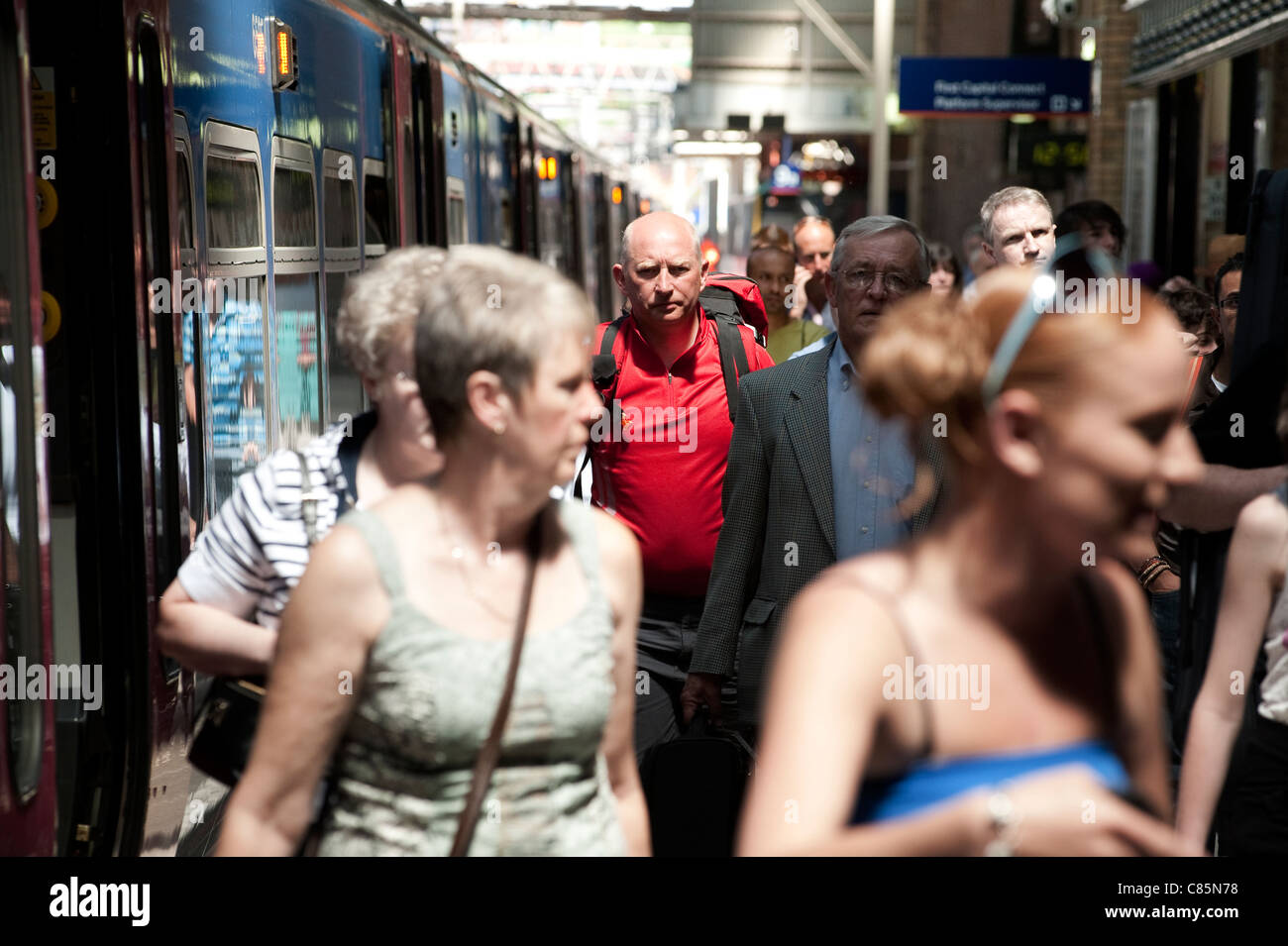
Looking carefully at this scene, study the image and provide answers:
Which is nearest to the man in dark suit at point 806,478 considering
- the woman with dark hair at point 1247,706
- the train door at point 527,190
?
the woman with dark hair at point 1247,706

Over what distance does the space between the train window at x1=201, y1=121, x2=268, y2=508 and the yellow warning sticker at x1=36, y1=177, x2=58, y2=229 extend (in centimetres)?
64

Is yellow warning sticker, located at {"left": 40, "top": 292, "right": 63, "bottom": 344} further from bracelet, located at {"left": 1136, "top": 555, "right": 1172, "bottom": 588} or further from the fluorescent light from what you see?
the fluorescent light

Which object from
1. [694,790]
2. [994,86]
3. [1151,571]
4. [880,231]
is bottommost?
[694,790]

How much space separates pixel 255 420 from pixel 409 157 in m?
3.49

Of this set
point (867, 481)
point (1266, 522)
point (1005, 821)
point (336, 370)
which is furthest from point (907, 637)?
point (336, 370)

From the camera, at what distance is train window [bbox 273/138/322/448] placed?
5789mm

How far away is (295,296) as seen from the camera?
6035 mm

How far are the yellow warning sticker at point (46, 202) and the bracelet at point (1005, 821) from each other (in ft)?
10.5

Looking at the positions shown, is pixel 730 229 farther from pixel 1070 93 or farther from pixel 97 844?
pixel 97 844

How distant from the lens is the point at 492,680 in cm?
223

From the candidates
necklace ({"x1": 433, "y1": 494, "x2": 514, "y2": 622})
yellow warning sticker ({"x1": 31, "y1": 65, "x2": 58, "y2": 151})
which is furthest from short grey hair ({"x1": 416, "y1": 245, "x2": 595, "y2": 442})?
yellow warning sticker ({"x1": 31, "y1": 65, "x2": 58, "y2": 151})

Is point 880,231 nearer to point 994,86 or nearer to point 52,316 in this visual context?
point 52,316

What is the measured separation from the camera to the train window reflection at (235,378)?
16.2ft

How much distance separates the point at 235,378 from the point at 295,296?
2.92 ft
